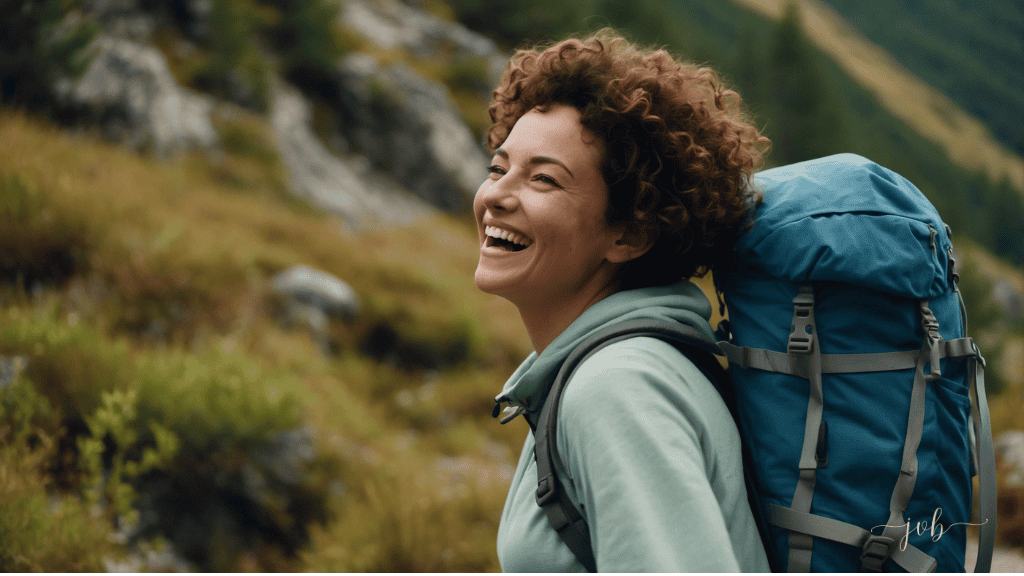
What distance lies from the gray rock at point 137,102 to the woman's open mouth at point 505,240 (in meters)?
9.64

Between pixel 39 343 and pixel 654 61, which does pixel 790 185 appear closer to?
pixel 654 61

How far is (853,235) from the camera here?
4.86 ft

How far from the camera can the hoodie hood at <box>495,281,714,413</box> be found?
1.65m

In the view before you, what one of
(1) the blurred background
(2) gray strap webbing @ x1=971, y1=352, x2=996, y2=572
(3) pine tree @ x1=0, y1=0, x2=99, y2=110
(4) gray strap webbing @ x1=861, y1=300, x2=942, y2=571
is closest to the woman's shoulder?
(4) gray strap webbing @ x1=861, y1=300, x2=942, y2=571

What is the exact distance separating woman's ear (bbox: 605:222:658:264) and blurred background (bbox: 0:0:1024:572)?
0.74 m

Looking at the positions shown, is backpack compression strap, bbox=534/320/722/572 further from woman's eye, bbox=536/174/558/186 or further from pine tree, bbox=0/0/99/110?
pine tree, bbox=0/0/99/110

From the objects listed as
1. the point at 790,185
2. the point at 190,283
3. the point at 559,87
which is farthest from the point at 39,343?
the point at 790,185

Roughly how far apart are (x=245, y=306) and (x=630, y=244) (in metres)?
5.37

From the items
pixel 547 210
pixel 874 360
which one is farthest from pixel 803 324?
pixel 547 210

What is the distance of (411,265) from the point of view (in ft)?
29.5

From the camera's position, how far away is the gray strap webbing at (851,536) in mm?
1438

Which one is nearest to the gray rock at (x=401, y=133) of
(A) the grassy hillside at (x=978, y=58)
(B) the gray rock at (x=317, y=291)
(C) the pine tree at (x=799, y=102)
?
(B) the gray rock at (x=317, y=291)

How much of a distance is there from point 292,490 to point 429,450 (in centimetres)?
175

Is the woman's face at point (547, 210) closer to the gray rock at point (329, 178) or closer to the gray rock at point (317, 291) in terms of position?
the gray rock at point (317, 291)
